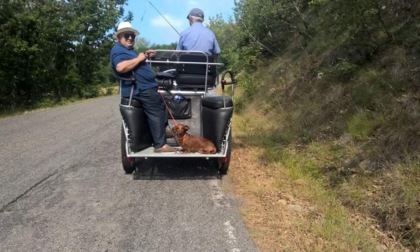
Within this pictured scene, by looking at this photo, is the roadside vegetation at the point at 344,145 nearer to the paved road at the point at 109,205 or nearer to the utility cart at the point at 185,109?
the paved road at the point at 109,205

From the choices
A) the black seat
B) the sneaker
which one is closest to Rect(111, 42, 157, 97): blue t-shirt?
the black seat

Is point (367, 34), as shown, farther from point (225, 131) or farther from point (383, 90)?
point (225, 131)

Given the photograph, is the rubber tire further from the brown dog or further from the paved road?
the brown dog

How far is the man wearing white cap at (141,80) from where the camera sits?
5566 millimetres

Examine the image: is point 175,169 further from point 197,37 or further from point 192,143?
point 197,37

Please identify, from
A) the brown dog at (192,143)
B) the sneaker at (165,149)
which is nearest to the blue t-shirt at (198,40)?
the brown dog at (192,143)

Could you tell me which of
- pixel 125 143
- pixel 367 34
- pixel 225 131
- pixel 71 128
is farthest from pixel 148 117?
pixel 71 128

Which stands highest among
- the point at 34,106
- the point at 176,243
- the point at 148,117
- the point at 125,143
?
the point at 148,117

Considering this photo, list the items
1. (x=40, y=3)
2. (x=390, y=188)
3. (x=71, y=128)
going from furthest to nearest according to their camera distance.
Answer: (x=40, y=3) < (x=71, y=128) < (x=390, y=188)

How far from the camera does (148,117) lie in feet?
18.6

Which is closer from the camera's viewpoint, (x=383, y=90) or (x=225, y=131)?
(x=225, y=131)

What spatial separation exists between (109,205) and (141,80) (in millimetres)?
1788

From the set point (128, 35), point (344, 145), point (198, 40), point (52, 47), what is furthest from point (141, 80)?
point (52, 47)

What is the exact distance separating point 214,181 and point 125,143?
140 centimetres
